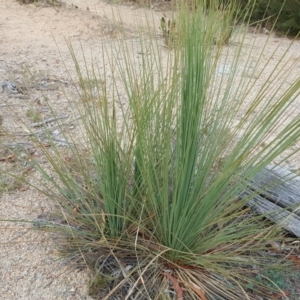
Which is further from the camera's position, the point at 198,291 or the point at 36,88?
the point at 36,88

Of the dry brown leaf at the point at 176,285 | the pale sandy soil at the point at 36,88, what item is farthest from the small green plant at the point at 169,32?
the dry brown leaf at the point at 176,285

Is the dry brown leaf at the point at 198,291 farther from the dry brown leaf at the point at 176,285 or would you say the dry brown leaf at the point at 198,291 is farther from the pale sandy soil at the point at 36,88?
the pale sandy soil at the point at 36,88

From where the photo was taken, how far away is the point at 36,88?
351cm

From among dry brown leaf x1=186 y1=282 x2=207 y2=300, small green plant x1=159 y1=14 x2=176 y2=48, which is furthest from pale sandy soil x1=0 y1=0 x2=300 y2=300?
dry brown leaf x1=186 y1=282 x2=207 y2=300

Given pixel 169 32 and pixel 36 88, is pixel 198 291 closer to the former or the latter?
pixel 169 32

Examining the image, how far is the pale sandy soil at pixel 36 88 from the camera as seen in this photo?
5.69 feet

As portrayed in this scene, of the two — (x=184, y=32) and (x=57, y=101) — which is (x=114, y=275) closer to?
(x=184, y=32)

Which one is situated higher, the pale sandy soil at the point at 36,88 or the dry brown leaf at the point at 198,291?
the dry brown leaf at the point at 198,291

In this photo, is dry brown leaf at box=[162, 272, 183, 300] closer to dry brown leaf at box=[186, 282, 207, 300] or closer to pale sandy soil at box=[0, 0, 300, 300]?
dry brown leaf at box=[186, 282, 207, 300]

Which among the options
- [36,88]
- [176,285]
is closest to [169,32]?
[176,285]

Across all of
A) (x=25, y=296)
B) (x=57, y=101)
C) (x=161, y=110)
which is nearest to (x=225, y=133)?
(x=161, y=110)

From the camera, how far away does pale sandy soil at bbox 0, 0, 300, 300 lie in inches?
68.3

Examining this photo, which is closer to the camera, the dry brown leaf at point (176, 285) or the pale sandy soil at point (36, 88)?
the dry brown leaf at point (176, 285)

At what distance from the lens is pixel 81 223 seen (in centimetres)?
183
